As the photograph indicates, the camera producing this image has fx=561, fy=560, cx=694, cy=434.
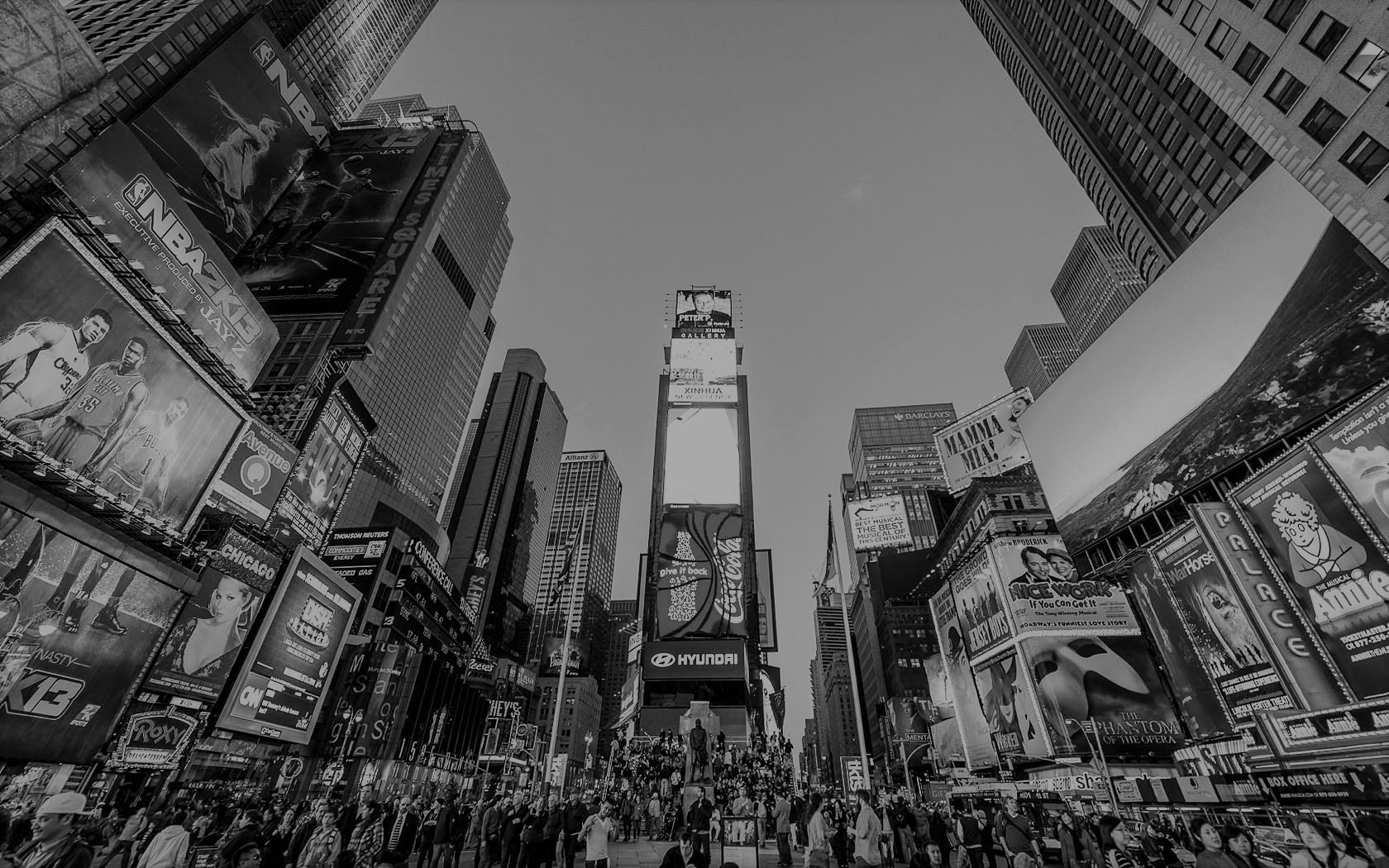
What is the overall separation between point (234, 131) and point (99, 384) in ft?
72.8

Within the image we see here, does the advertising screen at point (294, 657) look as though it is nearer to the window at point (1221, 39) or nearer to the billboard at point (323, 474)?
the billboard at point (323, 474)

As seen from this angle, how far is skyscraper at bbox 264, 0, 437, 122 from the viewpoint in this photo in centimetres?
8400

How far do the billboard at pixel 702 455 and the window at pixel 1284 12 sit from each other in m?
42.6

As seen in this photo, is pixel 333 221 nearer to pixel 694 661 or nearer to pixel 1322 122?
pixel 694 661

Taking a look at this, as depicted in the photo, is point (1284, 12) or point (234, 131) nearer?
point (1284, 12)

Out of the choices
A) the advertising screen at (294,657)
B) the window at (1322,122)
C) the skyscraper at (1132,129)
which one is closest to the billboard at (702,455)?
the advertising screen at (294,657)

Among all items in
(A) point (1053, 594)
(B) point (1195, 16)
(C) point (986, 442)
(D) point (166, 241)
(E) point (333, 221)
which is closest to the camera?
(D) point (166, 241)

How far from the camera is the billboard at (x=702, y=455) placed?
49.9 meters

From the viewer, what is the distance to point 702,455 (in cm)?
5166

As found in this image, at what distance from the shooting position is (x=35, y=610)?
18.8 m

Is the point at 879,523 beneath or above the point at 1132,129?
beneath

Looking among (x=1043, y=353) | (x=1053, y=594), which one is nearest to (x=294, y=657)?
(x=1053, y=594)

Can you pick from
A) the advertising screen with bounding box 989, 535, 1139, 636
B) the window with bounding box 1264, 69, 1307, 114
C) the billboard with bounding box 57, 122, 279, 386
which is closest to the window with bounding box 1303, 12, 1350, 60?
the window with bounding box 1264, 69, 1307, 114

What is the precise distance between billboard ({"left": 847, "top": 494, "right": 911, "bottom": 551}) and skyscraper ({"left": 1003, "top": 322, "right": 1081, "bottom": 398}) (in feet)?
435
